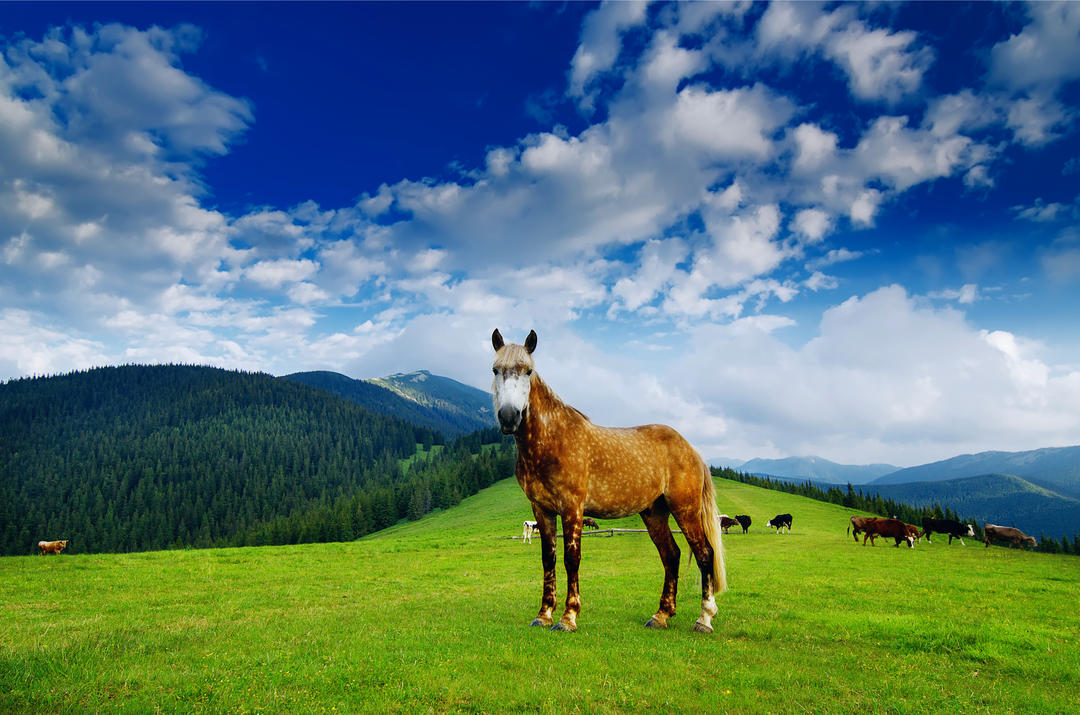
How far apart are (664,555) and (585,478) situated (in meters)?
2.72

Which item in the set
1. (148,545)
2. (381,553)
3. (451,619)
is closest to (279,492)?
(148,545)

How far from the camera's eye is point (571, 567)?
9047 millimetres

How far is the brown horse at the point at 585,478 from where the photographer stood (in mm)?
8773

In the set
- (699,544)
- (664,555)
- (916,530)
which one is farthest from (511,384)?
(916,530)

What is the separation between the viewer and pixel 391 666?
21.7ft

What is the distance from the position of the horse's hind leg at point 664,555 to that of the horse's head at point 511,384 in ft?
11.4

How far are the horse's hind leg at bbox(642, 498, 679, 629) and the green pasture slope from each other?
37cm

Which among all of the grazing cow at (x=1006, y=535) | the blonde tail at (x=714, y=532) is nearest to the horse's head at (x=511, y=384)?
the blonde tail at (x=714, y=532)

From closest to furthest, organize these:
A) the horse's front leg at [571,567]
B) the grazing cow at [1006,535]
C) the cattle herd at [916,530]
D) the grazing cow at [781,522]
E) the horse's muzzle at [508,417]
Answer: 1. the horse's muzzle at [508,417]
2. the horse's front leg at [571,567]
3. the cattle herd at [916,530]
4. the grazing cow at [1006,535]
5. the grazing cow at [781,522]

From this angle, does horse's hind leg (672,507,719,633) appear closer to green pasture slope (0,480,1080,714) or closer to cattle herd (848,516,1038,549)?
green pasture slope (0,480,1080,714)

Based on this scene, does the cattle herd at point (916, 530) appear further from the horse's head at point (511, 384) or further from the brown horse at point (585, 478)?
the horse's head at point (511, 384)

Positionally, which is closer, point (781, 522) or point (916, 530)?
point (916, 530)

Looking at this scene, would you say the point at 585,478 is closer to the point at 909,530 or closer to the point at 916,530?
the point at 909,530

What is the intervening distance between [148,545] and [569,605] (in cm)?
18150
